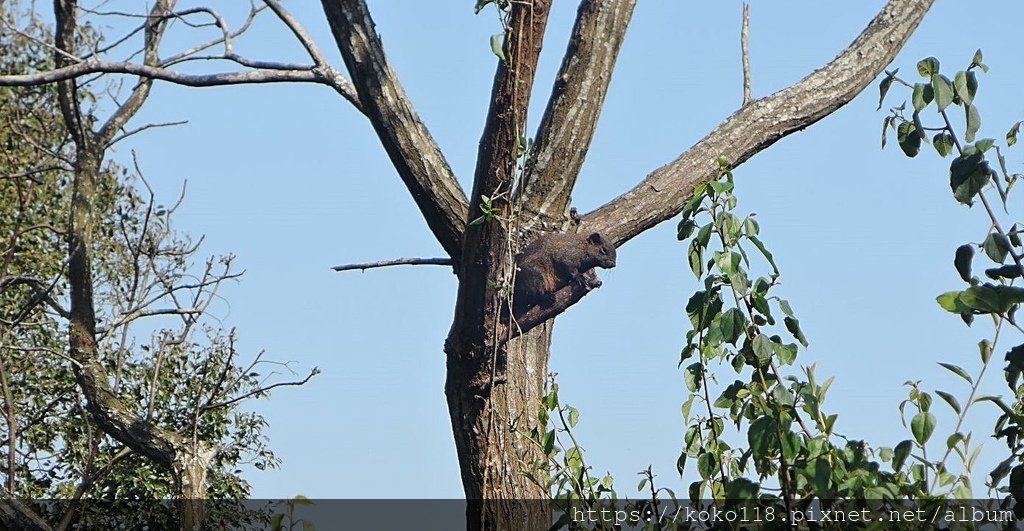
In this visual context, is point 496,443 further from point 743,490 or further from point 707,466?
point 743,490

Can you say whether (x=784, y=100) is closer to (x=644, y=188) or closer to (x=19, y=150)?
(x=644, y=188)

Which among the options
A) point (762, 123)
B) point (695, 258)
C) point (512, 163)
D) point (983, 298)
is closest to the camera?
point (983, 298)

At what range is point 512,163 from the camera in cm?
315

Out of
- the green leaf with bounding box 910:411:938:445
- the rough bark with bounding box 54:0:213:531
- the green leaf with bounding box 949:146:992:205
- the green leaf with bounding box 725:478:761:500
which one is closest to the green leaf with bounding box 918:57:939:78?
the green leaf with bounding box 949:146:992:205

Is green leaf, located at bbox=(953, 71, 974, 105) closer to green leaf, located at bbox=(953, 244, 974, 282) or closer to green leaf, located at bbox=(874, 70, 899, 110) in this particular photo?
green leaf, located at bbox=(874, 70, 899, 110)

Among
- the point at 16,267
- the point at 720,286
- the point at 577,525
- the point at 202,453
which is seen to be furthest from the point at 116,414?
the point at 720,286

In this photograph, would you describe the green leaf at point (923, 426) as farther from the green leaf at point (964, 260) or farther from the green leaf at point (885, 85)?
the green leaf at point (885, 85)

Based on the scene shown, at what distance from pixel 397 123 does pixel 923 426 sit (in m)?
2.50

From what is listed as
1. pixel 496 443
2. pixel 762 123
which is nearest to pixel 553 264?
pixel 496 443

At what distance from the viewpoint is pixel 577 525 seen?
1939 mm

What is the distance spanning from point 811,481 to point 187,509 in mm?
5439

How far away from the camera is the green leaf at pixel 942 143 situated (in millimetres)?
1614

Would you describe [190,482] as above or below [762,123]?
below

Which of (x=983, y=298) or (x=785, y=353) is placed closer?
(x=983, y=298)
